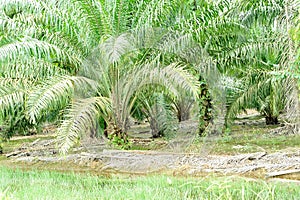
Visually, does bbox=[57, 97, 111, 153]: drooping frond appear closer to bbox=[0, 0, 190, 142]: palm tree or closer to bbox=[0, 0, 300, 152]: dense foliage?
bbox=[0, 0, 300, 152]: dense foliage

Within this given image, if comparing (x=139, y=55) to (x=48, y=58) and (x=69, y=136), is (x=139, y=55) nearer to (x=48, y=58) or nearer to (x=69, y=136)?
(x=48, y=58)

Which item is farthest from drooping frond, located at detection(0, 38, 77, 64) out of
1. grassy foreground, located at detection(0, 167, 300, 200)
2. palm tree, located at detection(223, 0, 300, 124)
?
palm tree, located at detection(223, 0, 300, 124)

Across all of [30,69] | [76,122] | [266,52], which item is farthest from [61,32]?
[266,52]

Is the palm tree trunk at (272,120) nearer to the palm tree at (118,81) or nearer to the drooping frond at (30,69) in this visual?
the palm tree at (118,81)

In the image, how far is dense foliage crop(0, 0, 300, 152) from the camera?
21.6ft

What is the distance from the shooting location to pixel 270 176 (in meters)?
5.43

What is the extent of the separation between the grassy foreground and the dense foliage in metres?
1.18

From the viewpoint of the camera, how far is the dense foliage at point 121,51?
21.6 ft

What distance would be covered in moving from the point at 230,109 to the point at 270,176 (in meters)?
4.23

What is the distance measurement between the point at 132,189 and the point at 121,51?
2.71 m

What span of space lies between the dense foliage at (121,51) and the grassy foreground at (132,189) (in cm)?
118

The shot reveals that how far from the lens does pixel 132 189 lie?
4363 millimetres

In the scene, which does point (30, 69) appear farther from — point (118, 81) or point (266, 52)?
point (266, 52)

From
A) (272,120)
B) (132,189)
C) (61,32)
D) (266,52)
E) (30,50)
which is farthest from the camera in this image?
(272,120)
